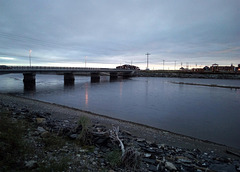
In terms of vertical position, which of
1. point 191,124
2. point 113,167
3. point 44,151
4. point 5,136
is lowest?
point 191,124

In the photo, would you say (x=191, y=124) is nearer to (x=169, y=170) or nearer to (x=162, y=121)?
(x=162, y=121)

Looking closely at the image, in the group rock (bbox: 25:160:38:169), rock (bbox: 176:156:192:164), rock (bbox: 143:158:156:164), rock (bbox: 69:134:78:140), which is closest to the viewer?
rock (bbox: 25:160:38:169)

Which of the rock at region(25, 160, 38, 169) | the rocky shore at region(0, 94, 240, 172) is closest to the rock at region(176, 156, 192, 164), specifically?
the rocky shore at region(0, 94, 240, 172)

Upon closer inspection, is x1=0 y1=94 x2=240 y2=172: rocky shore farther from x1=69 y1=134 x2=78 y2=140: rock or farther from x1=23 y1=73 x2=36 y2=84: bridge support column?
x1=23 y1=73 x2=36 y2=84: bridge support column

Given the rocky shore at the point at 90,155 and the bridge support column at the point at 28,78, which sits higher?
the bridge support column at the point at 28,78

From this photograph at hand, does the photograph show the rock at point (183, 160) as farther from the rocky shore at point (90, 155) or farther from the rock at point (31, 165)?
the rock at point (31, 165)

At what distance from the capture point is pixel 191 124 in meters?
15.0

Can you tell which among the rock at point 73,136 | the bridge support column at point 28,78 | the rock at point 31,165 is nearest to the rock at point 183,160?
the rock at point 73,136

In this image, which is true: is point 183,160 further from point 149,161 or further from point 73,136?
point 73,136

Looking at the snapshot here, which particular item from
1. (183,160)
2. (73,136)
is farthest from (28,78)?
(183,160)

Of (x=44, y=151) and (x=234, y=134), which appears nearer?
(x=44, y=151)

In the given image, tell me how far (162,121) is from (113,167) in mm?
11564

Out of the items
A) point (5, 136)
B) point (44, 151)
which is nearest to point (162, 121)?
point (44, 151)

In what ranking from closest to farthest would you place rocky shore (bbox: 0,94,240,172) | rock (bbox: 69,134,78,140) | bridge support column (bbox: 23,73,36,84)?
rocky shore (bbox: 0,94,240,172), rock (bbox: 69,134,78,140), bridge support column (bbox: 23,73,36,84)
